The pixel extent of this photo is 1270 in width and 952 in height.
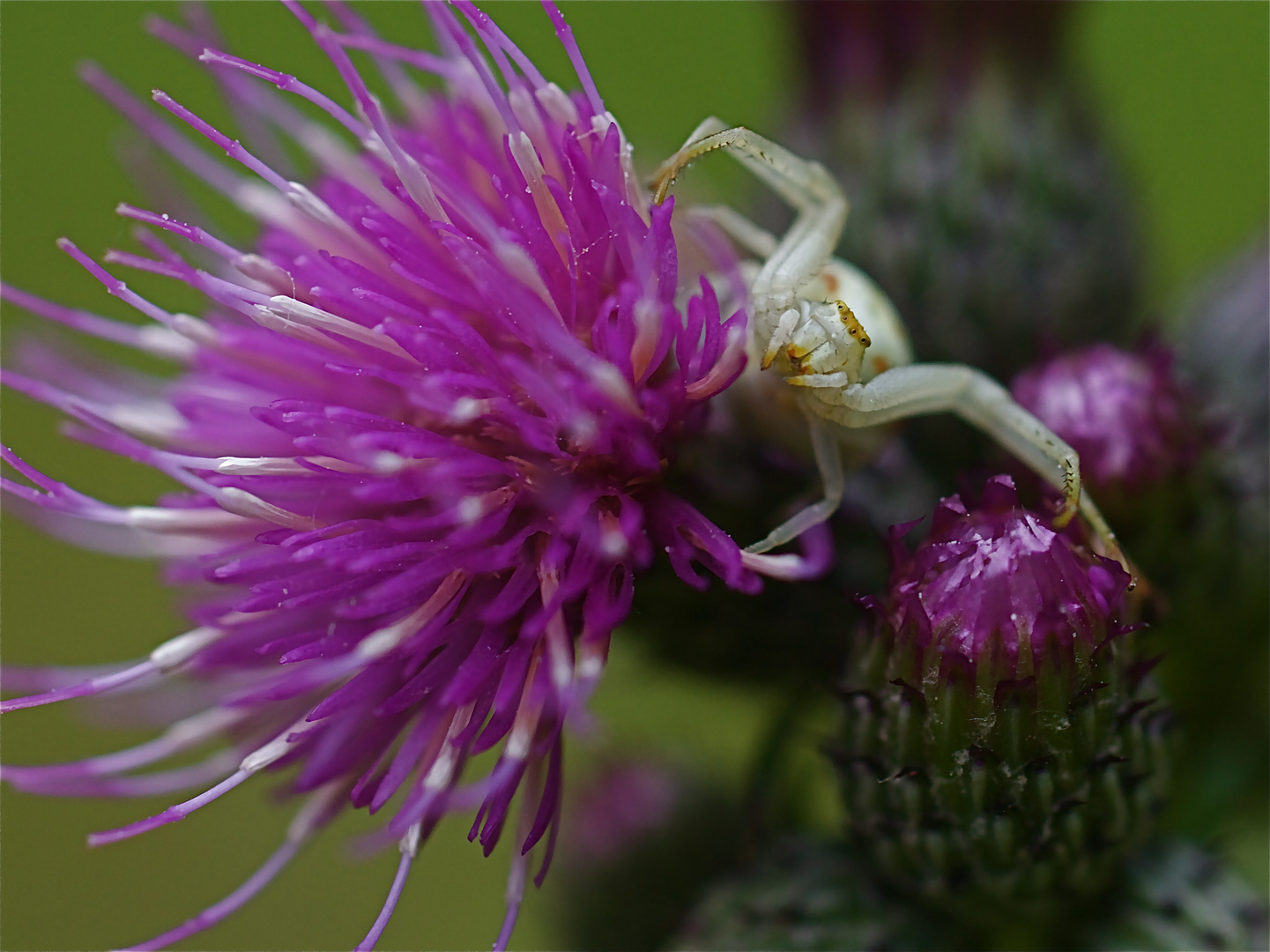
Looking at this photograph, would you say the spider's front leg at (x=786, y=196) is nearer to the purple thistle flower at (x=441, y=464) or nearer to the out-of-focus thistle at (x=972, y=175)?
the purple thistle flower at (x=441, y=464)

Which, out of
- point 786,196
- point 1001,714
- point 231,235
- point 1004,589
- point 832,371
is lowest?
point 1001,714

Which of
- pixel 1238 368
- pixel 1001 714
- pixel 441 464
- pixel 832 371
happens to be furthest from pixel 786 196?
pixel 1238 368

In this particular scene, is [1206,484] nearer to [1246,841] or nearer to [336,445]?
[1246,841]

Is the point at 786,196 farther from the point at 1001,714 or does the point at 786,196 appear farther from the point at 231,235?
the point at 231,235

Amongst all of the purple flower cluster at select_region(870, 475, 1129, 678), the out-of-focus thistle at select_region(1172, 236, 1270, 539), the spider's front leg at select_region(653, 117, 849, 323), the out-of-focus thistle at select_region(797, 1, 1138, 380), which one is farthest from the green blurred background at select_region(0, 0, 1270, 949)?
the purple flower cluster at select_region(870, 475, 1129, 678)

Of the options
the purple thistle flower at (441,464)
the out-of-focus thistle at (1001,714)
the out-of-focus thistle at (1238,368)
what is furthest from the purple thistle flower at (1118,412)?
the purple thistle flower at (441,464)

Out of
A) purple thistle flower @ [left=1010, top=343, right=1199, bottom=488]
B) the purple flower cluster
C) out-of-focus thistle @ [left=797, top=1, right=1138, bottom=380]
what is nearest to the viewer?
the purple flower cluster

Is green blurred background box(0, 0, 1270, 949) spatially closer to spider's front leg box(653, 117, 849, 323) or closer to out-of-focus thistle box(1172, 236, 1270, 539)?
out-of-focus thistle box(1172, 236, 1270, 539)
